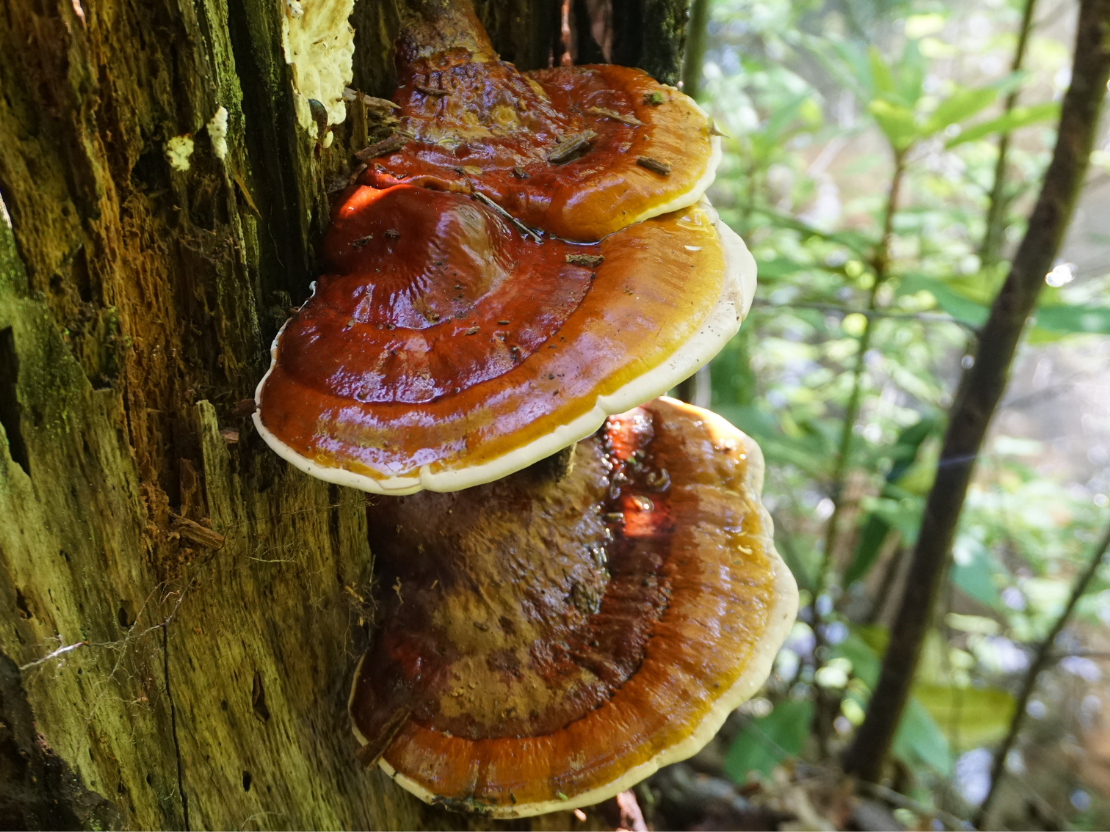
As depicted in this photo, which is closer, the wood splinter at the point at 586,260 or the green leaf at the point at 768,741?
the wood splinter at the point at 586,260

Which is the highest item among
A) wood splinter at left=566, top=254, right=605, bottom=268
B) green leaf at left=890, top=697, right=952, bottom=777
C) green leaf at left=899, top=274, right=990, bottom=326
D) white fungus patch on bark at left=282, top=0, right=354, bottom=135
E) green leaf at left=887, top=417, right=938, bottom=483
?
white fungus patch on bark at left=282, top=0, right=354, bottom=135

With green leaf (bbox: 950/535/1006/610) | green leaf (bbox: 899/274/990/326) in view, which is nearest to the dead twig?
green leaf (bbox: 899/274/990/326)

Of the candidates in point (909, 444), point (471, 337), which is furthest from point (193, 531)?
point (909, 444)

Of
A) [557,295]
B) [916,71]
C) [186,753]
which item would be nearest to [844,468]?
[916,71]

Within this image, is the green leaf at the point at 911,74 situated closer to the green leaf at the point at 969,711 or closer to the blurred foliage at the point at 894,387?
the blurred foliage at the point at 894,387

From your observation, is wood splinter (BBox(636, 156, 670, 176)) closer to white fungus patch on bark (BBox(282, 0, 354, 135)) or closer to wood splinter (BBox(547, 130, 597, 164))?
wood splinter (BBox(547, 130, 597, 164))

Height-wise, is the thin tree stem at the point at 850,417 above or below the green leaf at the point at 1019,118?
below

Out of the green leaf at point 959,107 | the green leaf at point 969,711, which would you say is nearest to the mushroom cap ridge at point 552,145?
the green leaf at point 959,107
